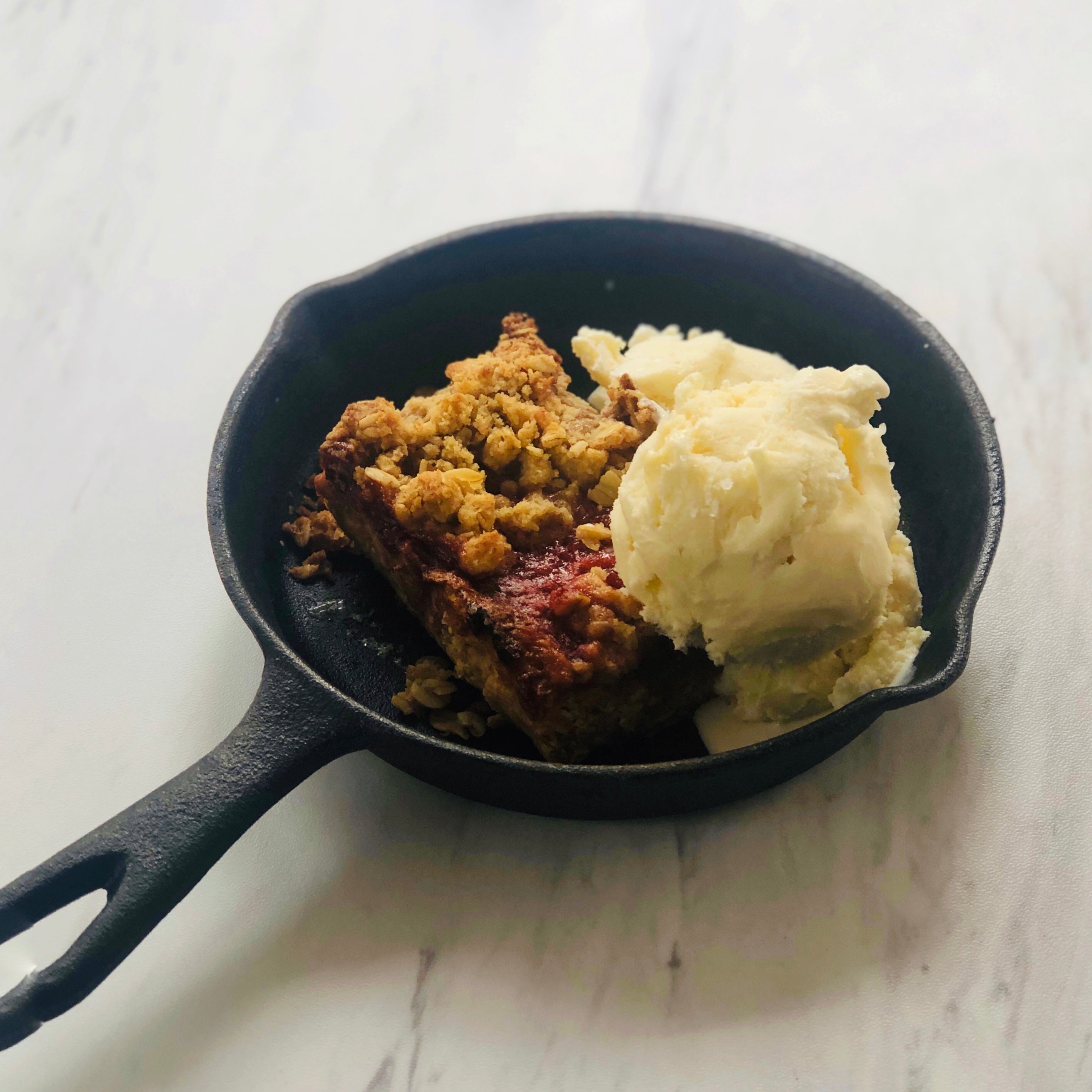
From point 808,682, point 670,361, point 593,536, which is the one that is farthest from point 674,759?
point 670,361

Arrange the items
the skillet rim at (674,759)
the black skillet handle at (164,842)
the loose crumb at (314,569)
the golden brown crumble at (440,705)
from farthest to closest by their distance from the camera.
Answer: the loose crumb at (314,569)
the golden brown crumble at (440,705)
the skillet rim at (674,759)
the black skillet handle at (164,842)

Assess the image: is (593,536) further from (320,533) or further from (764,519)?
(320,533)

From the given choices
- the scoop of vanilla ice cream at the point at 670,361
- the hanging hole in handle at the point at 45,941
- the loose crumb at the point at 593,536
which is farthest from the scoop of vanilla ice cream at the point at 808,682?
Answer: the hanging hole in handle at the point at 45,941

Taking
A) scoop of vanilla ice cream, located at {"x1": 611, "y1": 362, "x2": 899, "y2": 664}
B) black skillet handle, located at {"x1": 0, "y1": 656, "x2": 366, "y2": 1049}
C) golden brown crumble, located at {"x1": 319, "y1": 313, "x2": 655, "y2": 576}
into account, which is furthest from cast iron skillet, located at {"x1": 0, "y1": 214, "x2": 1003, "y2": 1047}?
golden brown crumble, located at {"x1": 319, "y1": 313, "x2": 655, "y2": 576}

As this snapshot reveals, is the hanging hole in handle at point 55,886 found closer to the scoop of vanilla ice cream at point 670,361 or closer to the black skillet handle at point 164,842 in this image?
the black skillet handle at point 164,842

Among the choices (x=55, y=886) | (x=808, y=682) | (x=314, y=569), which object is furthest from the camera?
(x=314, y=569)
